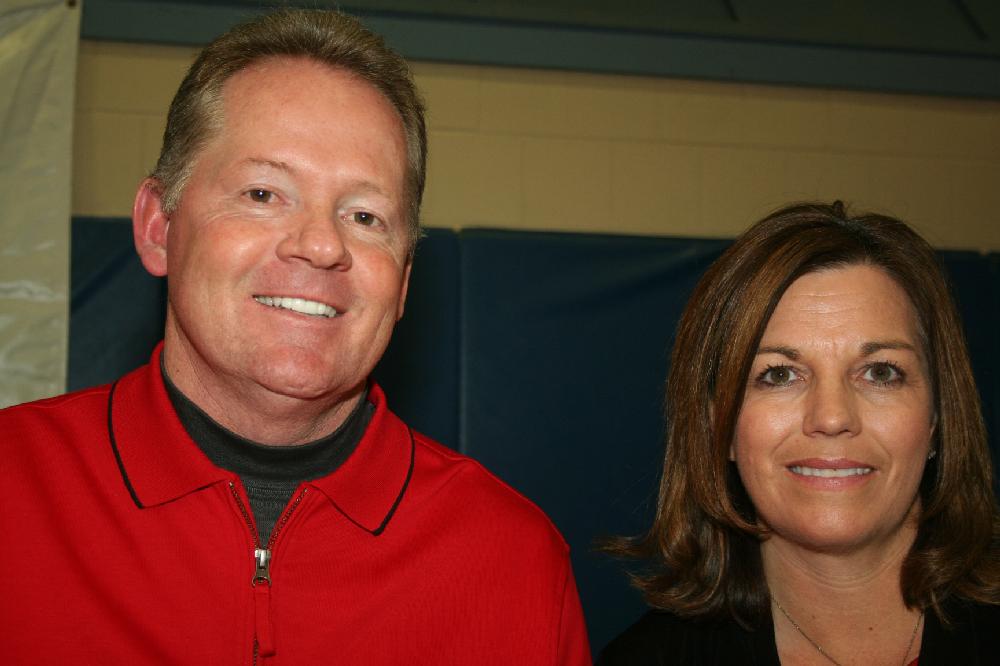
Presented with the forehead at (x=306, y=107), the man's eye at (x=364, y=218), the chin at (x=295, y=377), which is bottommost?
the chin at (x=295, y=377)

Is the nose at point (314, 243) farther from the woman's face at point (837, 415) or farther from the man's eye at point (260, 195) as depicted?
the woman's face at point (837, 415)

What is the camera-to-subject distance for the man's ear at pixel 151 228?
5.14ft

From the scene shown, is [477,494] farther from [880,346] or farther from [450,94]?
[450,94]

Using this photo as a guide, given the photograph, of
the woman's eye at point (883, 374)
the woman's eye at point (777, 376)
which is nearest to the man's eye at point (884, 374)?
the woman's eye at point (883, 374)

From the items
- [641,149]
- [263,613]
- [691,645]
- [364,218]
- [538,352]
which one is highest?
[641,149]

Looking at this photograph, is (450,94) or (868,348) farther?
(450,94)

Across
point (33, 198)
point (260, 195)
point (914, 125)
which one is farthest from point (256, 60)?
point (914, 125)

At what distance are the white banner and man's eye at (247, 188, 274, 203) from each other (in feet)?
4.63

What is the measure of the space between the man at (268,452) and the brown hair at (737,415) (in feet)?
1.22

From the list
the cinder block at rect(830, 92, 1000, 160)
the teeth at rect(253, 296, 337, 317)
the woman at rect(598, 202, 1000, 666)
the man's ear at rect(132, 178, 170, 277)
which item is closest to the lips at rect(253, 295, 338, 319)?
the teeth at rect(253, 296, 337, 317)

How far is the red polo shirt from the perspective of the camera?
1312 mm

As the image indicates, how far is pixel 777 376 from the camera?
1696 millimetres

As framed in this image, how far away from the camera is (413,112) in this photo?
5.26 feet

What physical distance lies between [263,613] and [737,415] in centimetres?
89
